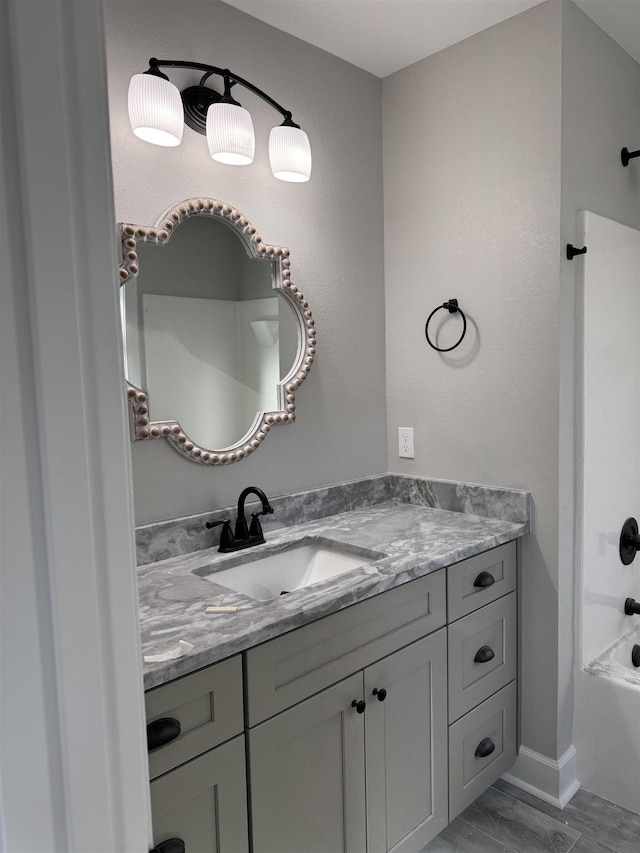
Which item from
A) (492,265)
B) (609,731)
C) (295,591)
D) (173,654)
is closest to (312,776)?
(295,591)

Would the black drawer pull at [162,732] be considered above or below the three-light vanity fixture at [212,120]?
below

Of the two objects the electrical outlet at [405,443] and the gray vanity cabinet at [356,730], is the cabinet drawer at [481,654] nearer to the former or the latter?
the gray vanity cabinet at [356,730]

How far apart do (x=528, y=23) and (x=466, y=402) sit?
46.7 inches

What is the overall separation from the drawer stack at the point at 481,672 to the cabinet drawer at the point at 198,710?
757 millimetres

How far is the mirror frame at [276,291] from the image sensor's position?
1643mm

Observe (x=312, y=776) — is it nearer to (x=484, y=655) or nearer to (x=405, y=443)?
(x=484, y=655)

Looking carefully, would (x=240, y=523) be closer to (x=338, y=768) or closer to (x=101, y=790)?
(x=338, y=768)

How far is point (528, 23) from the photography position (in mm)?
1905

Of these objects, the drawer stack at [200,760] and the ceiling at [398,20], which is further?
the ceiling at [398,20]

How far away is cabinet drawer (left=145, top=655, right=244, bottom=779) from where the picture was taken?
112 cm

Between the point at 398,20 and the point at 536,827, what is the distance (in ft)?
8.29

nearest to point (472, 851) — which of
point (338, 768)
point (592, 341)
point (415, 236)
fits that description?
point (338, 768)

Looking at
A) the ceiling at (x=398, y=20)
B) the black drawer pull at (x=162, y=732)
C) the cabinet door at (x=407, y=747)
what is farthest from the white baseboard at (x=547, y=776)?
the ceiling at (x=398, y=20)

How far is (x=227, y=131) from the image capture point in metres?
1.67
